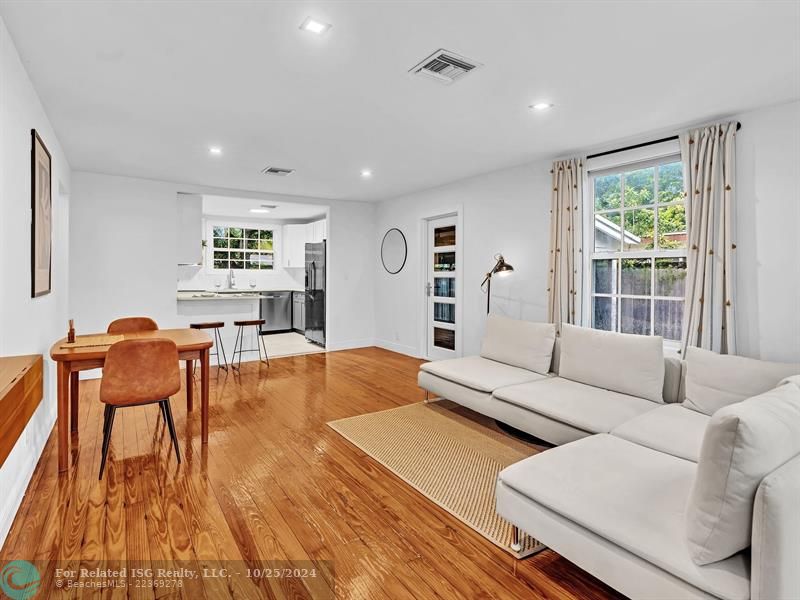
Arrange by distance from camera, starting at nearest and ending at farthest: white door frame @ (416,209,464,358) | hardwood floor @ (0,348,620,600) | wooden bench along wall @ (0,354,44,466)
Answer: wooden bench along wall @ (0,354,44,466) < hardwood floor @ (0,348,620,600) < white door frame @ (416,209,464,358)

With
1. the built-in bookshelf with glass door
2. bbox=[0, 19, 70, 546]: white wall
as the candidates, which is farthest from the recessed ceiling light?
the built-in bookshelf with glass door

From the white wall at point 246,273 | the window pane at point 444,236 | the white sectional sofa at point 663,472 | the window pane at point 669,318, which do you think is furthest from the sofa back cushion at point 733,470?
the white wall at point 246,273

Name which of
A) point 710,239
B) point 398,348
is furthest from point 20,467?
point 398,348

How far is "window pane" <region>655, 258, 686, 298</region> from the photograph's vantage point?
3502 mm

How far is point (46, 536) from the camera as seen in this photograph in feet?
6.69

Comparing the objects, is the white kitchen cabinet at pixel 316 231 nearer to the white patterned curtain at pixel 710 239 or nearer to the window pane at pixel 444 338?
the window pane at pixel 444 338

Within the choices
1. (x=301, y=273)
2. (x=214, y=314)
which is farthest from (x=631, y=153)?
(x=301, y=273)

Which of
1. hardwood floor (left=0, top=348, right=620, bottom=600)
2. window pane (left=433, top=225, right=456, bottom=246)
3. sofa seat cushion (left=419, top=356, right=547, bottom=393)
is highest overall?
window pane (left=433, top=225, right=456, bottom=246)

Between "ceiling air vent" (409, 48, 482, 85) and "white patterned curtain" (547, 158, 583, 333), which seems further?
"white patterned curtain" (547, 158, 583, 333)

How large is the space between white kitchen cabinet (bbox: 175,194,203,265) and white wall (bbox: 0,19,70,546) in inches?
101

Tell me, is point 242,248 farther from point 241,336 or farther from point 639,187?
point 639,187

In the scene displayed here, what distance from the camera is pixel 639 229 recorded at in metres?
3.77

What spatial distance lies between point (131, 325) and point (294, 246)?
17.6 feet

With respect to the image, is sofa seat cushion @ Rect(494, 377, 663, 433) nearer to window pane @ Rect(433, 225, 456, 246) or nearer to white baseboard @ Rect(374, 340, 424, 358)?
window pane @ Rect(433, 225, 456, 246)
